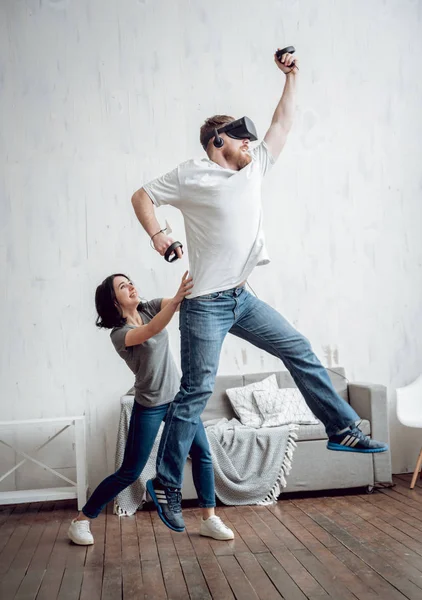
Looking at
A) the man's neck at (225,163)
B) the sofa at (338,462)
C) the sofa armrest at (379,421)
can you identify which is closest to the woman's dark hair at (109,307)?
the man's neck at (225,163)

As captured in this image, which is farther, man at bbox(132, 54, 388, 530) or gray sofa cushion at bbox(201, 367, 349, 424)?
gray sofa cushion at bbox(201, 367, 349, 424)

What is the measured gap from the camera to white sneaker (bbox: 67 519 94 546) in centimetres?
305

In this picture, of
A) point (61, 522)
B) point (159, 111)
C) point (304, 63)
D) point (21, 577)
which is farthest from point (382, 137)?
point (21, 577)

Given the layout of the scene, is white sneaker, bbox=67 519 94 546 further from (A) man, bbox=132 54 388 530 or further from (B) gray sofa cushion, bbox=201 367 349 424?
(B) gray sofa cushion, bbox=201 367 349 424

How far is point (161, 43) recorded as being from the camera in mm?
4617

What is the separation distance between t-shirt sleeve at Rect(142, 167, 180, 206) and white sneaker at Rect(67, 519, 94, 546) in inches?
61.6

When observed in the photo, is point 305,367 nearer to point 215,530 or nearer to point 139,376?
point 139,376

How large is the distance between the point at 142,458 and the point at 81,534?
1.70 feet

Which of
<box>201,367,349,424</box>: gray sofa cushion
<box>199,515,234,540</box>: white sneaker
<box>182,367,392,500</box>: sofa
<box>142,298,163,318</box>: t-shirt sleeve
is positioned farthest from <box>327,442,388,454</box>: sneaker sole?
<box>201,367,349,424</box>: gray sofa cushion

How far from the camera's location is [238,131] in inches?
97.3

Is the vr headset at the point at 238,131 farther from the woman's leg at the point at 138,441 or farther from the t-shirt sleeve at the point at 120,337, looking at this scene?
the woman's leg at the point at 138,441

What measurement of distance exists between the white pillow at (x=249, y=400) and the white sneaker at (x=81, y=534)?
4.20 ft

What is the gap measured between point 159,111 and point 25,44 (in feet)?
3.20

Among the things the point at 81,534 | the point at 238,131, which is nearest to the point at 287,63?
the point at 238,131
